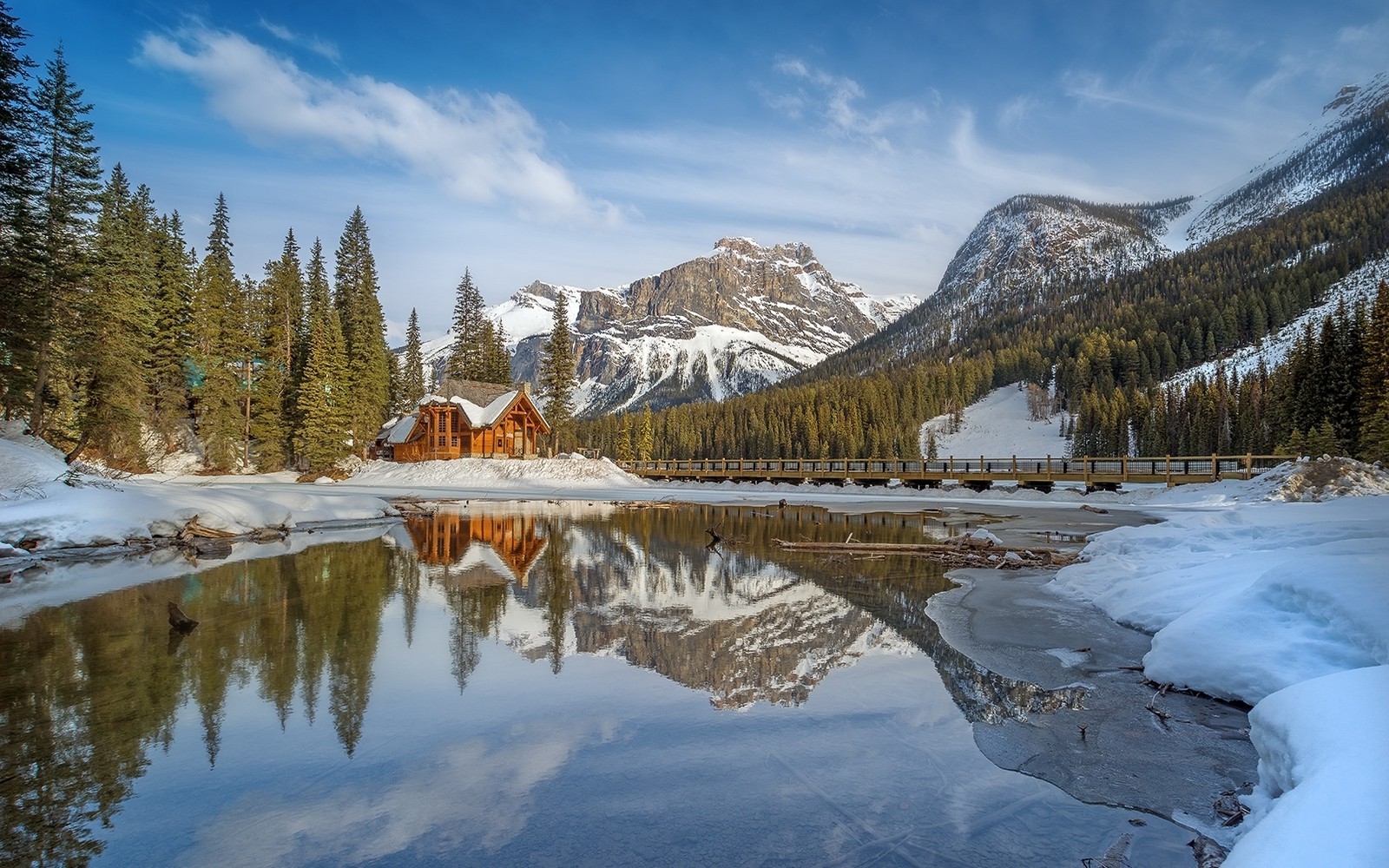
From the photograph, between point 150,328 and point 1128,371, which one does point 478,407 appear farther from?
point 1128,371

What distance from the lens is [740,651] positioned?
952cm

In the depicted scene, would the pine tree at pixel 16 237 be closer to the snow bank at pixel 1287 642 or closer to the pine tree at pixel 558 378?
the snow bank at pixel 1287 642

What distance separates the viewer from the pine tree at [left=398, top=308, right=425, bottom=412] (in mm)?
71688

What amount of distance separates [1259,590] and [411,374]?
78.5 metres

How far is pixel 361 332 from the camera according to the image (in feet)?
172

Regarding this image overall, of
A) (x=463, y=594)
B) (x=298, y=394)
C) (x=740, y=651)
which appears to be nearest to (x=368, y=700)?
(x=740, y=651)

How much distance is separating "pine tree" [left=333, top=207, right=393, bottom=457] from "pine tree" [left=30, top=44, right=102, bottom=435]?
2170cm

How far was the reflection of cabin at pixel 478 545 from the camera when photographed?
15.6 metres

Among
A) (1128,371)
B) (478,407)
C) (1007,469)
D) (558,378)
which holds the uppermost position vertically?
(1128,371)

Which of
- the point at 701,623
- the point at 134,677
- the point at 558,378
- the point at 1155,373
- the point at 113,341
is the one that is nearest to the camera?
the point at 134,677

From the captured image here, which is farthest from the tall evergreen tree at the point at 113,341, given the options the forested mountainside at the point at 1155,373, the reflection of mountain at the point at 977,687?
the forested mountainside at the point at 1155,373

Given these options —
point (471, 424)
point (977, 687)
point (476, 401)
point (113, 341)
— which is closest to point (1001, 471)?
point (471, 424)

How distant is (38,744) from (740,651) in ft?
24.9

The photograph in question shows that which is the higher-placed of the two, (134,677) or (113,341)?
(113,341)
